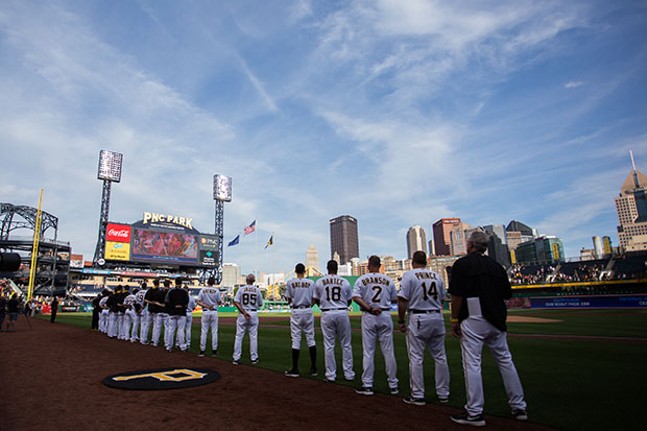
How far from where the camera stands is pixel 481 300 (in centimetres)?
475

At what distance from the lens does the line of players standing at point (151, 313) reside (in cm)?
1153

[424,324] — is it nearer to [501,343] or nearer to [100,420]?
[501,343]

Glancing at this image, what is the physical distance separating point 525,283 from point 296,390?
206 ft

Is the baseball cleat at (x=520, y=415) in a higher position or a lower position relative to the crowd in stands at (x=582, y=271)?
lower

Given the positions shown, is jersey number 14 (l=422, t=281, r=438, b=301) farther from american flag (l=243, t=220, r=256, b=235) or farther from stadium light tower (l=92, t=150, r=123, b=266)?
stadium light tower (l=92, t=150, r=123, b=266)

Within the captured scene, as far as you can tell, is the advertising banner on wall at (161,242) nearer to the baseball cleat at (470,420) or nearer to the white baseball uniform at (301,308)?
the white baseball uniform at (301,308)

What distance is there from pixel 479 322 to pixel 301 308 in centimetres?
419

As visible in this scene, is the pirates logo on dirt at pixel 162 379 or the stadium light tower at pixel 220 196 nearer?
the pirates logo on dirt at pixel 162 379

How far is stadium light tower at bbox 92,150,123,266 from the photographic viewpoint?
6800cm

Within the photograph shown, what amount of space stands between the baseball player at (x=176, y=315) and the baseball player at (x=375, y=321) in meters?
7.00

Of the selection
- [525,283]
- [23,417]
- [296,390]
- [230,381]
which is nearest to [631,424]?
[296,390]

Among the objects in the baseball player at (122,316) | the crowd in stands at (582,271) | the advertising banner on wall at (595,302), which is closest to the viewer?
the baseball player at (122,316)

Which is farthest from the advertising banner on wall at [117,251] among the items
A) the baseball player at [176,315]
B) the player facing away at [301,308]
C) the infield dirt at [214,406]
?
the player facing away at [301,308]

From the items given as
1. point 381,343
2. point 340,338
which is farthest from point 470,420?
point 340,338
